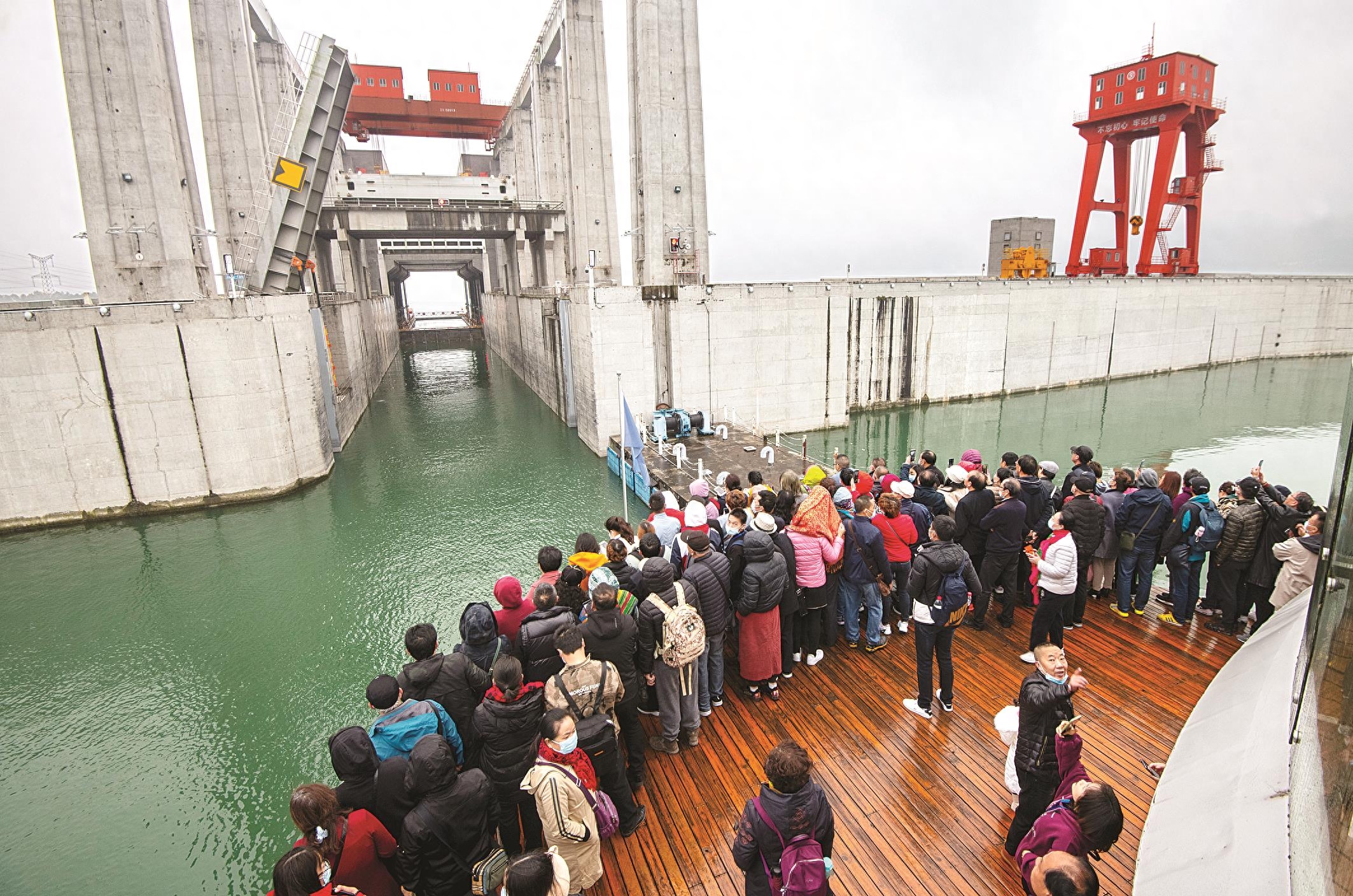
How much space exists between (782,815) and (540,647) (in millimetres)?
1902

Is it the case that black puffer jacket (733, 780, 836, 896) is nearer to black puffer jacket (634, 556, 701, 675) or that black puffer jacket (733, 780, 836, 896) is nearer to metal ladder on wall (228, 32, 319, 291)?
black puffer jacket (634, 556, 701, 675)

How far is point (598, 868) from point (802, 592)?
255 cm

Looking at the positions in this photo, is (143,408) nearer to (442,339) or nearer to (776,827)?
(776,827)

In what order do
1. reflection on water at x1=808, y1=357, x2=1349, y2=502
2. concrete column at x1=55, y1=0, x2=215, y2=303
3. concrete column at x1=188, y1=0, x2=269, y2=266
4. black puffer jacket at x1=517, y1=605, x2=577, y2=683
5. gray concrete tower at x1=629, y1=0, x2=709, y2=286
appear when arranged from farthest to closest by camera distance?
concrete column at x1=188, y1=0, x2=269, y2=266, gray concrete tower at x1=629, y1=0, x2=709, y2=286, reflection on water at x1=808, y1=357, x2=1349, y2=502, concrete column at x1=55, y1=0, x2=215, y2=303, black puffer jacket at x1=517, y1=605, x2=577, y2=683

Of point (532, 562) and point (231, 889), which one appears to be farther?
point (532, 562)

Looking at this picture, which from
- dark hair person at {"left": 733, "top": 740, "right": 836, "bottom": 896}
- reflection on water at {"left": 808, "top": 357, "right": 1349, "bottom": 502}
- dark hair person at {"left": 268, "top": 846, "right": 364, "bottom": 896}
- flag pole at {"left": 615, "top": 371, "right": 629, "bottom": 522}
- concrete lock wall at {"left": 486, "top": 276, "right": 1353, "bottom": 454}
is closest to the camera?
dark hair person at {"left": 268, "top": 846, "right": 364, "bottom": 896}

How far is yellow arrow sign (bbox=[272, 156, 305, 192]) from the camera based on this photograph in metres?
15.0

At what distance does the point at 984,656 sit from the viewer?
5.60 m

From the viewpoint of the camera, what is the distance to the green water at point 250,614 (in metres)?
5.73

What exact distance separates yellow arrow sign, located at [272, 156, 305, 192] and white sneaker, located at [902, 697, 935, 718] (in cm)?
1752

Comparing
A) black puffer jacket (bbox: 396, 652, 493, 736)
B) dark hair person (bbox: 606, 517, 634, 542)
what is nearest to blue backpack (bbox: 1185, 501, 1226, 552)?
dark hair person (bbox: 606, 517, 634, 542)

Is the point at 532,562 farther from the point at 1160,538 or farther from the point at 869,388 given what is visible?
the point at 869,388

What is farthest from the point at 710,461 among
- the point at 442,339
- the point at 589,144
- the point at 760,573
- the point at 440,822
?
the point at 442,339

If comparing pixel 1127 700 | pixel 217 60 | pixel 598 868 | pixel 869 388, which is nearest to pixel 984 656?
pixel 1127 700
